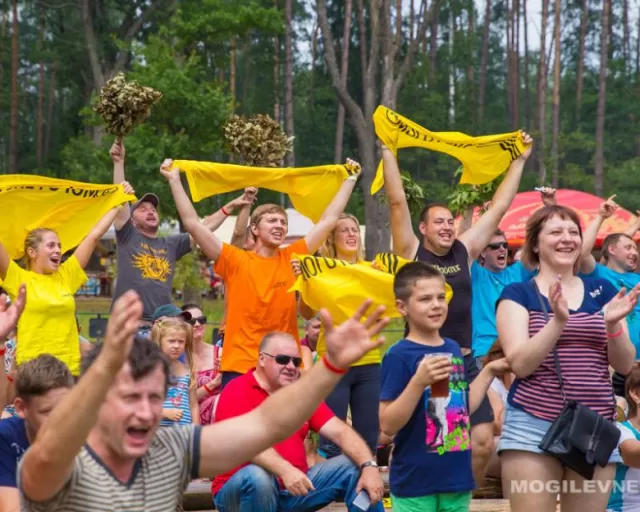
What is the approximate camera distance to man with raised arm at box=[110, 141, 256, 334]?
9.19m

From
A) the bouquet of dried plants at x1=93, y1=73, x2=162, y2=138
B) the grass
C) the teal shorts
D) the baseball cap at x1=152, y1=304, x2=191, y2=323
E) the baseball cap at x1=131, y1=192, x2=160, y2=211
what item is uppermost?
the bouquet of dried plants at x1=93, y1=73, x2=162, y2=138

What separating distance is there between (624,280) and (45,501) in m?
6.90

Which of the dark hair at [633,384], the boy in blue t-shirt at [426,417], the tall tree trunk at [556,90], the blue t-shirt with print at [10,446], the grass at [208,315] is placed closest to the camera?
the blue t-shirt with print at [10,446]

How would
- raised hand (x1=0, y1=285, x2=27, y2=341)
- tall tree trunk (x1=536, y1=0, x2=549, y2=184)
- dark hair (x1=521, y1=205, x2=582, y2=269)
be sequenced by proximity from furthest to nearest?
tall tree trunk (x1=536, y1=0, x2=549, y2=184)
dark hair (x1=521, y1=205, x2=582, y2=269)
raised hand (x1=0, y1=285, x2=27, y2=341)

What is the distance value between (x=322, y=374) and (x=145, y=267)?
Answer: 19.9 feet

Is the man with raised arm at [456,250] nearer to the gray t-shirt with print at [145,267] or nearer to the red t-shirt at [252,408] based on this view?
the red t-shirt at [252,408]

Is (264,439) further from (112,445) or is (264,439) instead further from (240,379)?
(240,379)

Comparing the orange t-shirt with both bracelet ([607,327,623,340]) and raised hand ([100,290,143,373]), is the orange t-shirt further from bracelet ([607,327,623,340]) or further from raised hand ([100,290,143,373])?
raised hand ([100,290,143,373])

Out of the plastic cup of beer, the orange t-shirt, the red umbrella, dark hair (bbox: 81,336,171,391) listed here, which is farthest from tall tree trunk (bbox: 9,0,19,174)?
dark hair (bbox: 81,336,171,391)

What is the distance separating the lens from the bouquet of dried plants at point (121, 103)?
986 centimetres

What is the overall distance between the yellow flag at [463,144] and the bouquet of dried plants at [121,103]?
2236 millimetres

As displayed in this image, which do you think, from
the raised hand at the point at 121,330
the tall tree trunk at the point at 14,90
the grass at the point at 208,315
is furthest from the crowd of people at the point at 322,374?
the tall tree trunk at the point at 14,90

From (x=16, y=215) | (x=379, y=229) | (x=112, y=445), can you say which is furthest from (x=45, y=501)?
(x=379, y=229)

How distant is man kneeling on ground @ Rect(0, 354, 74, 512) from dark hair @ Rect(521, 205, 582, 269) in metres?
2.33
